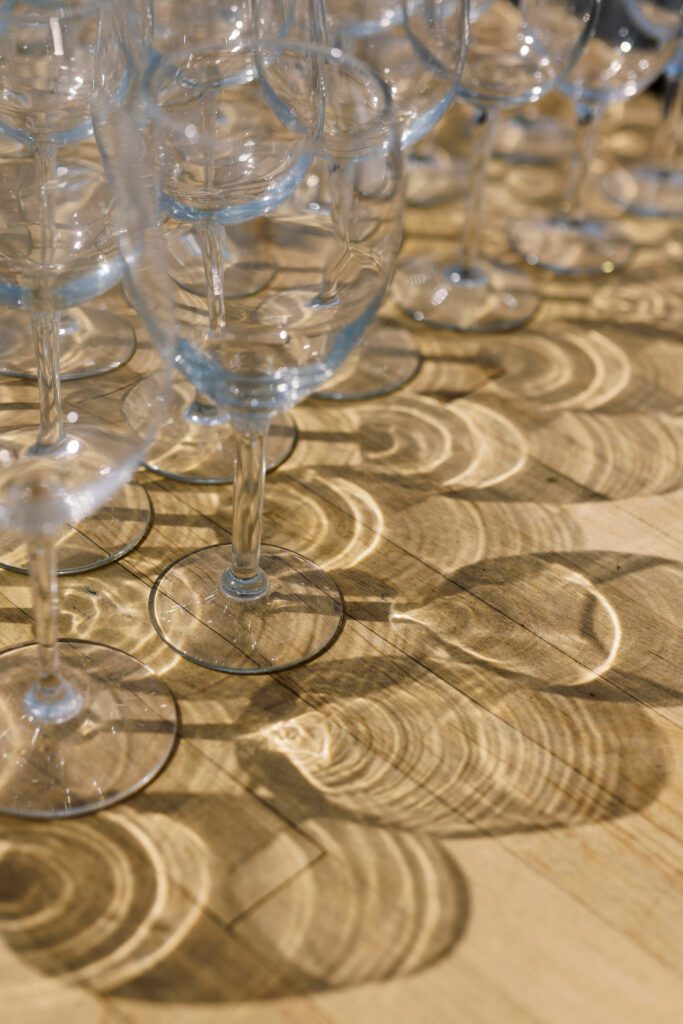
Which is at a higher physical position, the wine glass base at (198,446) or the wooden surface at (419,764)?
the wine glass base at (198,446)

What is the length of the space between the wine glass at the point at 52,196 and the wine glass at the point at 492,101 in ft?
1.51

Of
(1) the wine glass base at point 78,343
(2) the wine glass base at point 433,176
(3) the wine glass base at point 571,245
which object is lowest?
(1) the wine glass base at point 78,343

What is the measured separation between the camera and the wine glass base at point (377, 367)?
4.45ft

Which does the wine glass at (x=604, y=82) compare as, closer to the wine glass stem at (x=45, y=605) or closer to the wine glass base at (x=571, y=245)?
the wine glass base at (x=571, y=245)

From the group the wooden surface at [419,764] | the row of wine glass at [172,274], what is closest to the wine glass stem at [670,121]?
the wooden surface at [419,764]

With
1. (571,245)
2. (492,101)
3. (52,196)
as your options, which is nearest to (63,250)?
(52,196)

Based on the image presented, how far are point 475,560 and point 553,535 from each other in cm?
8

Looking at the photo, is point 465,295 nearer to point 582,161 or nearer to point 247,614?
point 582,161

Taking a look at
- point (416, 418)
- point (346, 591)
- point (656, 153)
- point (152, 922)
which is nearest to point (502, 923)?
point (152, 922)

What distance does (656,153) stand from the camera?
1.82 meters

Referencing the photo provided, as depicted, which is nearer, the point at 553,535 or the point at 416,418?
the point at 553,535

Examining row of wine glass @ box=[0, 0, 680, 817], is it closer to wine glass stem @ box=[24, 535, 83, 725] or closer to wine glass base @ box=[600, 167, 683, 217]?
wine glass stem @ box=[24, 535, 83, 725]

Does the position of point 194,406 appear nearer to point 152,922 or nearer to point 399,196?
point 399,196

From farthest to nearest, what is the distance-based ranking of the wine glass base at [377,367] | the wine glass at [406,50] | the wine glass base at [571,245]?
the wine glass base at [571,245]
the wine glass base at [377,367]
the wine glass at [406,50]
